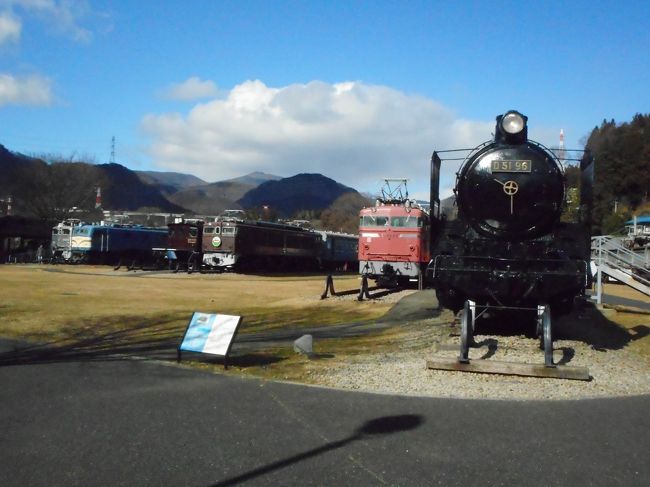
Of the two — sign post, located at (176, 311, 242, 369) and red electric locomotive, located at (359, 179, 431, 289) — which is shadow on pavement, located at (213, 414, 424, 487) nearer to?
sign post, located at (176, 311, 242, 369)

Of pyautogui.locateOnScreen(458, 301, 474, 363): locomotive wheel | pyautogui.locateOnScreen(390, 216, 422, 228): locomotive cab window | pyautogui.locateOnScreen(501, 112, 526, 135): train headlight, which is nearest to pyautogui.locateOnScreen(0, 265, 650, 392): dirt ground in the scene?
pyautogui.locateOnScreen(458, 301, 474, 363): locomotive wheel

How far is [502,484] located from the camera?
4.75m

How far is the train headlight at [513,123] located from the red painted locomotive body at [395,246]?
1355cm

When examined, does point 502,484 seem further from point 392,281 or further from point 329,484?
point 392,281

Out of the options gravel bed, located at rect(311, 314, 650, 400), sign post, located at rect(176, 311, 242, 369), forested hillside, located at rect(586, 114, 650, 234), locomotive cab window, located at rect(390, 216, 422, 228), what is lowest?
gravel bed, located at rect(311, 314, 650, 400)

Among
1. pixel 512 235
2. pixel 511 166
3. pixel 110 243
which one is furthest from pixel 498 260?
pixel 110 243

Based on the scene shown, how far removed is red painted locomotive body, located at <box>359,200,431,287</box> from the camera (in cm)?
2488

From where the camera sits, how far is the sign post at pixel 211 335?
946 cm

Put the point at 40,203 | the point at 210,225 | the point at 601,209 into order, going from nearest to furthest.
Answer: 1. the point at 210,225
2. the point at 40,203
3. the point at 601,209

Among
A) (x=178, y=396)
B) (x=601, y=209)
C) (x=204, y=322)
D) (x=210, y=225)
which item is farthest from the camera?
(x=601, y=209)

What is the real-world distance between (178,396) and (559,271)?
646 centimetres

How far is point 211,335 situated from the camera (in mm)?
9711

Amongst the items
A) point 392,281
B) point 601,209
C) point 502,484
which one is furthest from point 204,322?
point 601,209

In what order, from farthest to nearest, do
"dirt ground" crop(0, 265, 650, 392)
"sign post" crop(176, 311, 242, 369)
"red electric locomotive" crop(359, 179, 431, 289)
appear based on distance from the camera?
"red electric locomotive" crop(359, 179, 431, 289) → "dirt ground" crop(0, 265, 650, 392) → "sign post" crop(176, 311, 242, 369)
